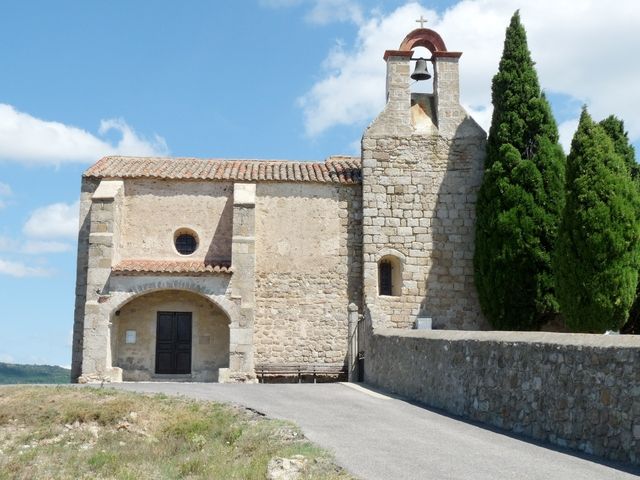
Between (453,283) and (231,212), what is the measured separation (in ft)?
22.5

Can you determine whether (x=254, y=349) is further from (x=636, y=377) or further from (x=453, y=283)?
(x=636, y=377)

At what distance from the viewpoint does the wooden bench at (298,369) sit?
20047mm

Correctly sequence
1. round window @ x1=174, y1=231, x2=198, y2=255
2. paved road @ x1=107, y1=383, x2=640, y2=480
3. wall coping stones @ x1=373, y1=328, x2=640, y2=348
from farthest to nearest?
round window @ x1=174, y1=231, x2=198, y2=255, wall coping stones @ x1=373, y1=328, x2=640, y2=348, paved road @ x1=107, y1=383, x2=640, y2=480

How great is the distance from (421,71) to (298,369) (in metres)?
9.69

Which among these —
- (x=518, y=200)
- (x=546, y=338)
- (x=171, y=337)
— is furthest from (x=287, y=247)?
(x=546, y=338)

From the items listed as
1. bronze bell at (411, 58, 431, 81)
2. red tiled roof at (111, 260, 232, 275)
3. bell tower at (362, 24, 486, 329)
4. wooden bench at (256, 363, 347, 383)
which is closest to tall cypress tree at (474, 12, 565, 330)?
bell tower at (362, 24, 486, 329)

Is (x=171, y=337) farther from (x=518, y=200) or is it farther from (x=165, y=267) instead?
(x=518, y=200)

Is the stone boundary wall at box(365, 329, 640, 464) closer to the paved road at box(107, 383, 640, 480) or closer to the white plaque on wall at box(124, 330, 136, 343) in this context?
the paved road at box(107, 383, 640, 480)

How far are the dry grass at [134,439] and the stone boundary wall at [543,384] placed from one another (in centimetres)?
307

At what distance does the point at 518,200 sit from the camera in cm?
1994

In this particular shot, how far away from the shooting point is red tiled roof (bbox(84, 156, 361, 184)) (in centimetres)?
2100

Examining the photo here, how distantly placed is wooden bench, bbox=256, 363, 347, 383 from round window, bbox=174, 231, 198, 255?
3964mm

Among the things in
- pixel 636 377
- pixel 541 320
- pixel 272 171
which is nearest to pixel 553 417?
pixel 636 377

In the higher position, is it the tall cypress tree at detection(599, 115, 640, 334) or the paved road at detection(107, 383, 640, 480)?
the tall cypress tree at detection(599, 115, 640, 334)
